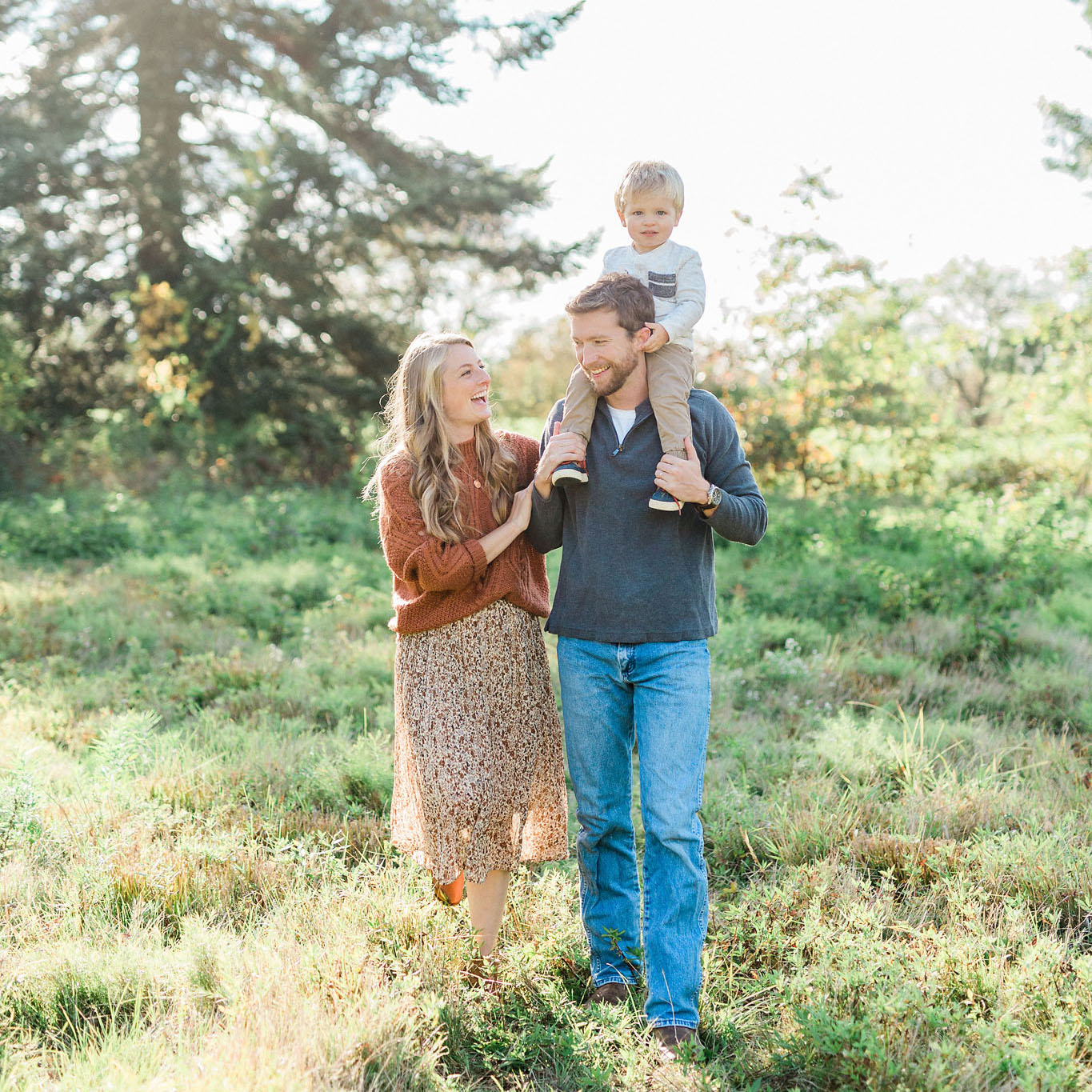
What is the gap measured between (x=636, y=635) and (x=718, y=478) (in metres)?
0.63

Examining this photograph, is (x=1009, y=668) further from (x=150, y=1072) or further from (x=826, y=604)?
(x=150, y=1072)

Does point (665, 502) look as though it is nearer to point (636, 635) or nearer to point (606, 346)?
point (636, 635)

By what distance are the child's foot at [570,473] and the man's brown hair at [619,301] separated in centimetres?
48

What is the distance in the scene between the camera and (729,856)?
164 inches

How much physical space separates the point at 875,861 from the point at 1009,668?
10.1ft

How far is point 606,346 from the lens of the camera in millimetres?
3064

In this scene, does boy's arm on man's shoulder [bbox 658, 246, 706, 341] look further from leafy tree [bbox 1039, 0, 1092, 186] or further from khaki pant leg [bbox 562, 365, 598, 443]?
leafy tree [bbox 1039, 0, 1092, 186]

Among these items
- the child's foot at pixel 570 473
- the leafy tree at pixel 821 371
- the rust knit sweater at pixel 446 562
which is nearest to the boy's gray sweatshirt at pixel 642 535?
the child's foot at pixel 570 473

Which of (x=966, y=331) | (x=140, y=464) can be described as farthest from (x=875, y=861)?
(x=966, y=331)

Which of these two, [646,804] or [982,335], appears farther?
[982,335]

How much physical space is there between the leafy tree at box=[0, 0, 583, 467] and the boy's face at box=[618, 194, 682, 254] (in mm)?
11205

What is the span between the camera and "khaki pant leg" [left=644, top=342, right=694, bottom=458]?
3.07 metres

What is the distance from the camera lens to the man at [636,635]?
9.75 feet

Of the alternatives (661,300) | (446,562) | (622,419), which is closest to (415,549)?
(446,562)
